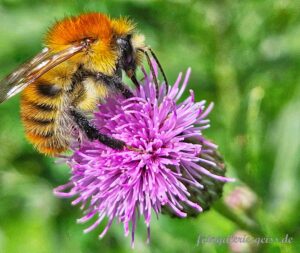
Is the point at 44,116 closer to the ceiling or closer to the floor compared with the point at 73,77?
closer to the floor

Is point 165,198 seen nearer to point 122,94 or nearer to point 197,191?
point 197,191

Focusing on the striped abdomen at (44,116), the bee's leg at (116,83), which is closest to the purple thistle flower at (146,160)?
the bee's leg at (116,83)

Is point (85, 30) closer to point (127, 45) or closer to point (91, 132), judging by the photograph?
point (127, 45)

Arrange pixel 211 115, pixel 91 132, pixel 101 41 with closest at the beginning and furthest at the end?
pixel 101 41 < pixel 91 132 < pixel 211 115

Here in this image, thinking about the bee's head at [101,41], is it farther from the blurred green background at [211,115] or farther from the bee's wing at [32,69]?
the blurred green background at [211,115]

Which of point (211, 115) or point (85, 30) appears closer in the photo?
point (85, 30)

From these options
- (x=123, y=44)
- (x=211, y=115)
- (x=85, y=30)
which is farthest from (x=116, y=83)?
(x=211, y=115)
